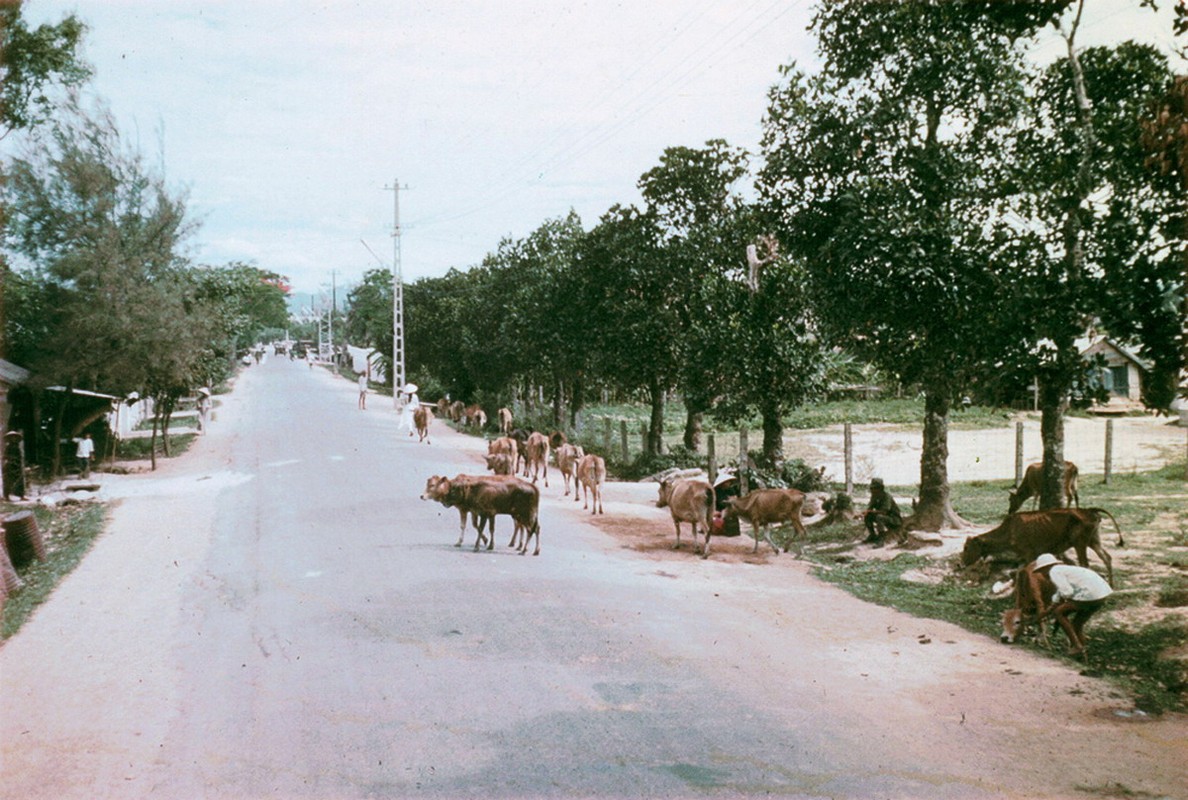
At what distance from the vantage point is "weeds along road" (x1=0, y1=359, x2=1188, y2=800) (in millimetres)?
6293

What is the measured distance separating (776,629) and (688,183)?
17315mm

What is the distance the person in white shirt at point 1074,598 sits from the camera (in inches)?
343

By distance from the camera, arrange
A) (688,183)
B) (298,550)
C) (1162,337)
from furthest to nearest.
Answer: (688,183)
(298,550)
(1162,337)

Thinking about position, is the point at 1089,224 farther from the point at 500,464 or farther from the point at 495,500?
the point at 500,464

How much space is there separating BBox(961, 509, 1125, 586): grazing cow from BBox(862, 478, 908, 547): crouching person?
3.27 metres

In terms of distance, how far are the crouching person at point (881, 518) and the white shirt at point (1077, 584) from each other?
599cm

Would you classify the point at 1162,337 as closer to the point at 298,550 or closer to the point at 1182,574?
the point at 1182,574

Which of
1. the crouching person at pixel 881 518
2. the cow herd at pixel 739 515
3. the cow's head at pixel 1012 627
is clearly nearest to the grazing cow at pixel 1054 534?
the cow herd at pixel 739 515

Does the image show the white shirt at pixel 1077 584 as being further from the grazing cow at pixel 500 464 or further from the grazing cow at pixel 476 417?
the grazing cow at pixel 476 417

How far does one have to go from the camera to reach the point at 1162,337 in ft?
29.8

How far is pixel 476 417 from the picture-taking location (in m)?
40.8

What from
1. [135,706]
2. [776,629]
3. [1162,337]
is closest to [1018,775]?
[776,629]

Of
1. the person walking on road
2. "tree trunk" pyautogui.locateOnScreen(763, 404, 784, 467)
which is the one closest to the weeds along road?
"tree trunk" pyautogui.locateOnScreen(763, 404, 784, 467)

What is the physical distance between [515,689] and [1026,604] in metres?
5.28
